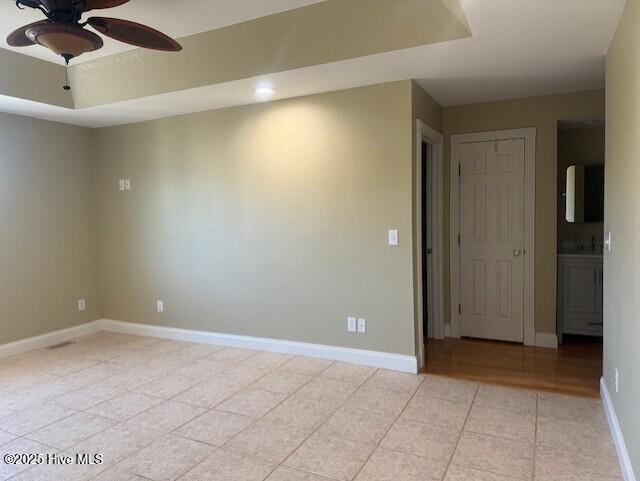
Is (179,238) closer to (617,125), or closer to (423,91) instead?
(423,91)

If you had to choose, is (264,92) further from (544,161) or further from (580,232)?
(580,232)

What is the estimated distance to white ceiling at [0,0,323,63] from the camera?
2875 millimetres

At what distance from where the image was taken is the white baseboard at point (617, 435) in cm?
214

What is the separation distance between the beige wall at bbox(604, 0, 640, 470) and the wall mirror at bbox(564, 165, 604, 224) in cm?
206

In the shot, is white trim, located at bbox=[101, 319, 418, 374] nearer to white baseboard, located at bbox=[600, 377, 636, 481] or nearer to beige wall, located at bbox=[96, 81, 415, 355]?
beige wall, located at bbox=[96, 81, 415, 355]

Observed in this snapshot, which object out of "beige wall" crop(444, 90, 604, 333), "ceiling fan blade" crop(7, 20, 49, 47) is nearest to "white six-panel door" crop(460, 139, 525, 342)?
"beige wall" crop(444, 90, 604, 333)

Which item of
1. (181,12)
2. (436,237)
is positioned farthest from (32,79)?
(436,237)

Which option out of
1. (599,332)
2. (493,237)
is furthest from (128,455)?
(599,332)

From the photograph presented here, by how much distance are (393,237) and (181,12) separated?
7.19ft

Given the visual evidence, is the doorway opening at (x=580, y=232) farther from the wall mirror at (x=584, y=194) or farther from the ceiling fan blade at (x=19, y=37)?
the ceiling fan blade at (x=19, y=37)

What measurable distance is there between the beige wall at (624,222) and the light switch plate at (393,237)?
1.41m

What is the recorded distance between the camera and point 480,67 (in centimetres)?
322

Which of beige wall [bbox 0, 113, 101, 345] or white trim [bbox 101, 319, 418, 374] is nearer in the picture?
white trim [bbox 101, 319, 418, 374]

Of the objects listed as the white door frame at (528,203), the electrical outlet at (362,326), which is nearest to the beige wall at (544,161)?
the white door frame at (528,203)
